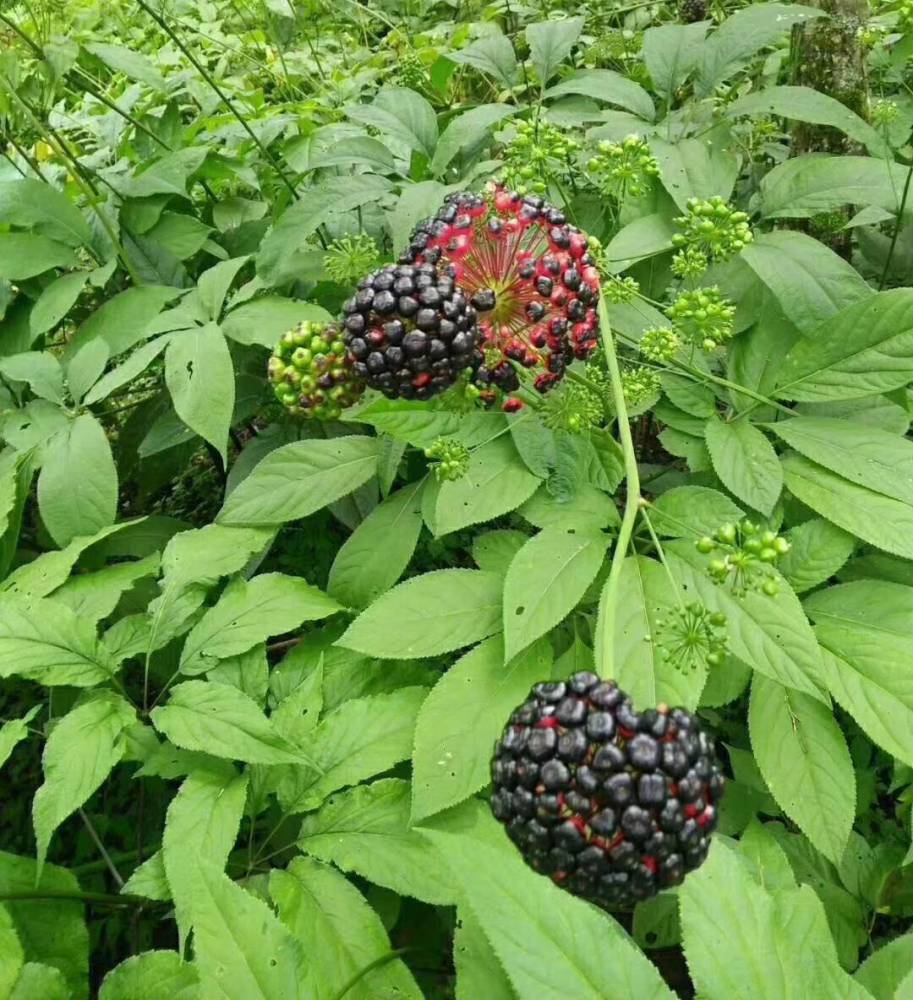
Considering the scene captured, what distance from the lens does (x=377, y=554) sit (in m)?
2.33

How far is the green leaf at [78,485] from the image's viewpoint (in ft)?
8.00

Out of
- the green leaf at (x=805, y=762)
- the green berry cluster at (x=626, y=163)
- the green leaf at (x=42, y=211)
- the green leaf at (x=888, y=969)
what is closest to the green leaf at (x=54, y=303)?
the green leaf at (x=42, y=211)

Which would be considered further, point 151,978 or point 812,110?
point 812,110

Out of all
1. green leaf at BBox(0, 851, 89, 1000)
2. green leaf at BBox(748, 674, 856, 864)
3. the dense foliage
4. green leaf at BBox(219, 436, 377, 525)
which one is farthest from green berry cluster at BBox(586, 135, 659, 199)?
green leaf at BBox(0, 851, 89, 1000)

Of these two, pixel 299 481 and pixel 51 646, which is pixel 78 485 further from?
pixel 299 481

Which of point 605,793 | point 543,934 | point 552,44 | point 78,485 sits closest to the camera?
point 605,793

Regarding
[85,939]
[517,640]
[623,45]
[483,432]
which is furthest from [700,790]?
[623,45]

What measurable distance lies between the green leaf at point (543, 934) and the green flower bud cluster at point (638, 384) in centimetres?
106

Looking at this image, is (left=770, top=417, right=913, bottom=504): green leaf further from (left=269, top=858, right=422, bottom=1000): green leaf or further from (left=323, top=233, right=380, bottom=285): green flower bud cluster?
(left=269, top=858, right=422, bottom=1000): green leaf

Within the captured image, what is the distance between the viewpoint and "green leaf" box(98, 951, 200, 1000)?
182 cm

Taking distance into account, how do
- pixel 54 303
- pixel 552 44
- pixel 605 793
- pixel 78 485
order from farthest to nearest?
pixel 54 303
pixel 552 44
pixel 78 485
pixel 605 793

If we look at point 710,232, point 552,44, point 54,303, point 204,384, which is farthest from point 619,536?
point 54,303

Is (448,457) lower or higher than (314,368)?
lower

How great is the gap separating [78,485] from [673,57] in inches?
86.7
